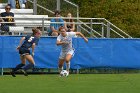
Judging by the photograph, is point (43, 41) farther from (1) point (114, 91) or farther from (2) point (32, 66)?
(1) point (114, 91)

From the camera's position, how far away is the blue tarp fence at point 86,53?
26.7 m

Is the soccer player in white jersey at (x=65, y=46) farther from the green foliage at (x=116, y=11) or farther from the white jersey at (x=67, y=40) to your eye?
the green foliage at (x=116, y=11)

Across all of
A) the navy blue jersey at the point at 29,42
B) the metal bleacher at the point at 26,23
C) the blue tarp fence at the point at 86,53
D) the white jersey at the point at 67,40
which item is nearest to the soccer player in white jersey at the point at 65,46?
the white jersey at the point at 67,40

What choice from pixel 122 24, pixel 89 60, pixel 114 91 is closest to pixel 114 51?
pixel 89 60

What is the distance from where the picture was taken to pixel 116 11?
49.1 meters

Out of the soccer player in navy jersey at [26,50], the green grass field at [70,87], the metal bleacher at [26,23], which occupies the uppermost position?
the metal bleacher at [26,23]

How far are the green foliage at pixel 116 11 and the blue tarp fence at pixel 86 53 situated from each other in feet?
64.3

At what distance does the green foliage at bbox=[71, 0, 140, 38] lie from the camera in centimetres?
4822

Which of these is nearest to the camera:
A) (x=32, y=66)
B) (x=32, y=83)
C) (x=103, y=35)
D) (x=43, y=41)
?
(x=32, y=83)

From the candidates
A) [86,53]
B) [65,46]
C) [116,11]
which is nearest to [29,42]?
[65,46]

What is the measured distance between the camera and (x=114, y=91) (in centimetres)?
1716

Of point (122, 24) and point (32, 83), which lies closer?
point (32, 83)

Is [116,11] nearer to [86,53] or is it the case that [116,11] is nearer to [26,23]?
[26,23]

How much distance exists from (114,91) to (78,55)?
1035 centimetres
